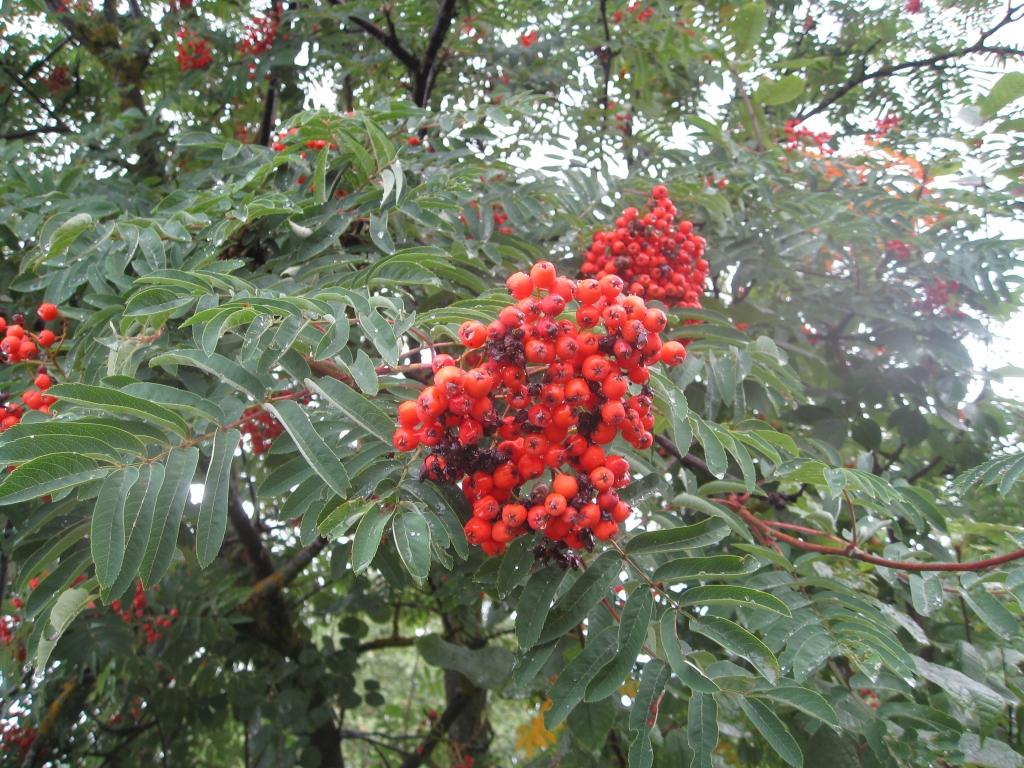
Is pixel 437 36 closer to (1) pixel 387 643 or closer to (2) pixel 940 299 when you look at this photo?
(2) pixel 940 299

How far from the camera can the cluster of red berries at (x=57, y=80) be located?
15.8ft

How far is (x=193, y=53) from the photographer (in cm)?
469

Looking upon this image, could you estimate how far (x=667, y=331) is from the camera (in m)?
2.50

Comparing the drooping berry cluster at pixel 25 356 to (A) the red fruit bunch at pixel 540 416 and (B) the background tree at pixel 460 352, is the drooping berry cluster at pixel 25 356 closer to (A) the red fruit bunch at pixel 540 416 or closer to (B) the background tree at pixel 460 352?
(B) the background tree at pixel 460 352

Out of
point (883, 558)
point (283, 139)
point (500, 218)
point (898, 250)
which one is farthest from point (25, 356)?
point (898, 250)

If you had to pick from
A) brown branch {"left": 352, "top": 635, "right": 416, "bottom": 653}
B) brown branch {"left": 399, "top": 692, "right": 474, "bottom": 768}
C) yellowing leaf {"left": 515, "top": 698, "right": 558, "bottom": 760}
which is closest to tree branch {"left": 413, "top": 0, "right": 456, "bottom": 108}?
yellowing leaf {"left": 515, "top": 698, "right": 558, "bottom": 760}

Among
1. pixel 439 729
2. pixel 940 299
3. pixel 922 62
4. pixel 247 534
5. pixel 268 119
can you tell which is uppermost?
pixel 922 62

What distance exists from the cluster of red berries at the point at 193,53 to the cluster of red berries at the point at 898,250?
16.4 feet

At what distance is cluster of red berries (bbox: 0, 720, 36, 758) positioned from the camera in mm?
4129

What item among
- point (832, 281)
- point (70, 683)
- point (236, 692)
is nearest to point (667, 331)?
point (832, 281)

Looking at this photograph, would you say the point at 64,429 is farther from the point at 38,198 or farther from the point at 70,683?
the point at 70,683

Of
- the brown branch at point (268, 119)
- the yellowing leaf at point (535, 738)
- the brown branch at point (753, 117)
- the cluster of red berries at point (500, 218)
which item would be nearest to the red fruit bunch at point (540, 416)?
→ the cluster of red berries at point (500, 218)

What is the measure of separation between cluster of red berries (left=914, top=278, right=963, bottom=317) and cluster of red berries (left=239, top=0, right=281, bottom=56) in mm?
4782

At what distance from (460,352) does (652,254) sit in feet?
3.46
